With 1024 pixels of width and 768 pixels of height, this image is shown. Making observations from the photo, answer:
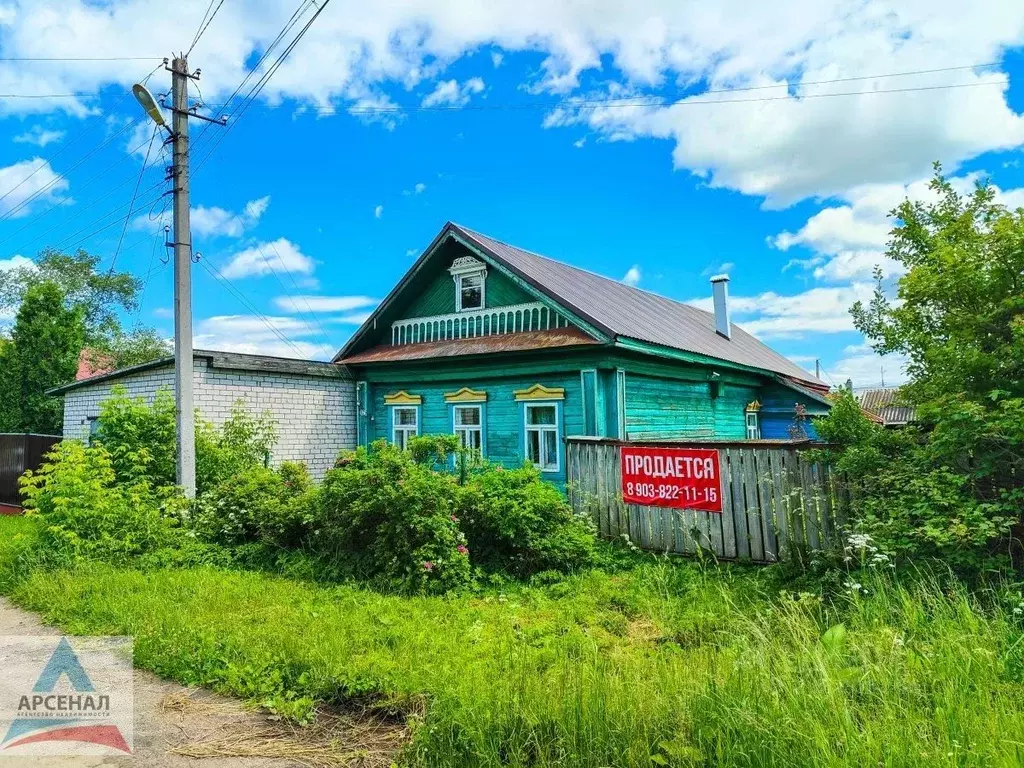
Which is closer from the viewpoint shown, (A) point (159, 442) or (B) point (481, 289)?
(A) point (159, 442)

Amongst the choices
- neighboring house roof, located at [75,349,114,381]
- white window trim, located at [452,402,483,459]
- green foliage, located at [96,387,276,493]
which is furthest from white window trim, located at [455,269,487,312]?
neighboring house roof, located at [75,349,114,381]

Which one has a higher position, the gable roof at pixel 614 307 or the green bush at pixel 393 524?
the gable roof at pixel 614 307

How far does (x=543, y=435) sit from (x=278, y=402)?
5882 millimetres

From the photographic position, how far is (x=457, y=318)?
14195 mm

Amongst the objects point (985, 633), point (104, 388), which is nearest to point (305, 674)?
point (985, 633)

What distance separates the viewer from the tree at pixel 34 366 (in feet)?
59.8

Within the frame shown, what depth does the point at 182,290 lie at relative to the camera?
993 centimetres

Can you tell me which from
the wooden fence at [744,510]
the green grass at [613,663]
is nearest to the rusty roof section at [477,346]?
the wooden fence at [744,510]

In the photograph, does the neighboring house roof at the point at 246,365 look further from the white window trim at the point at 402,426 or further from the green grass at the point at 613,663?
the green grass at the point at 613,663

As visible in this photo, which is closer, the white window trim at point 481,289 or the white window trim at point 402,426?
the white window trim at point 481,289

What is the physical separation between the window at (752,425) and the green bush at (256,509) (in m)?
12.8

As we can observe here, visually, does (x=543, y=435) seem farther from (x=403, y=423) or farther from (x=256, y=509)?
(x=256, y=509)

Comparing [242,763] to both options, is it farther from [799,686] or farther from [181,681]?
[799,686]

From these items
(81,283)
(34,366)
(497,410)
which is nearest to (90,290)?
(81,283)
